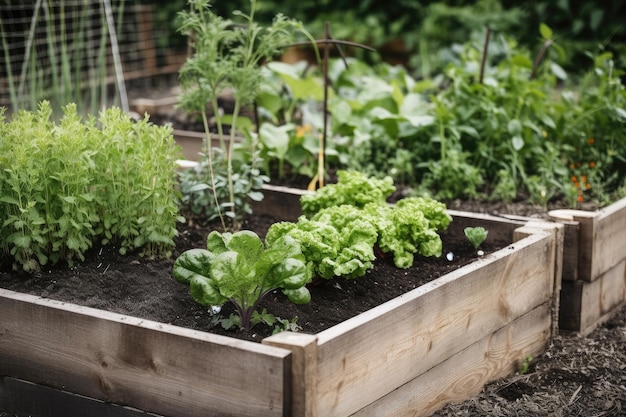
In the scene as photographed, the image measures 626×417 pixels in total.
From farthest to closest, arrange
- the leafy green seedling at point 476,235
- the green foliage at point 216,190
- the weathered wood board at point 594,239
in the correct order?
1. the green foliage at point 216,190
2. the weathered wood board at point 594,239
3. the leafy green seedling at point 476,235

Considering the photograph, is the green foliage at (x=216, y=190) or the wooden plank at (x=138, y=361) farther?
the green foliage at (x=216, y=190)

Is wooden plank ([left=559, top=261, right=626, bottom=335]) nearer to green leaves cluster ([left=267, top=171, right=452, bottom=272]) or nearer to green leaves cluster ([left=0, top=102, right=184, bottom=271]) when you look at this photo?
green leaves cluster ([left=267, top=171, right=452, bottom=272])

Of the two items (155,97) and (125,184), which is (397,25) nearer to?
(155,97)

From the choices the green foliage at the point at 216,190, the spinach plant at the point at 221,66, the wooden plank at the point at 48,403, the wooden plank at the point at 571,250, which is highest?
the spinach plant at the point at 221,66

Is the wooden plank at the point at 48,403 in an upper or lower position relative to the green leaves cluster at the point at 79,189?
lower

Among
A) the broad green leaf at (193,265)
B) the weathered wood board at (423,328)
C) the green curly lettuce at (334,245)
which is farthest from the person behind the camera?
the green curly lettuce at (334,245)

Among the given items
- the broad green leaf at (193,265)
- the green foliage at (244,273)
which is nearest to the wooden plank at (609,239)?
the green foliage at (244,273)

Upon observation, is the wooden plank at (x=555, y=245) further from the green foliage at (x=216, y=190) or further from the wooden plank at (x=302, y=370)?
the wooden plank at (x=302, y=370)

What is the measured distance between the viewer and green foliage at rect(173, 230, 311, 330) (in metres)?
2.52

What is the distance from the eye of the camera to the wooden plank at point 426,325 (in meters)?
2.36

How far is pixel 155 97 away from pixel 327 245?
5223mm

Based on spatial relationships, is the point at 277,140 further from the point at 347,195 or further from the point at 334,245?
the point at 334,245

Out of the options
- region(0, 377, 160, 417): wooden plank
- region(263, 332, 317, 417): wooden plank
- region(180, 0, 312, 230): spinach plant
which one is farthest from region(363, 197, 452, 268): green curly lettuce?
region(0, 377, 160, 417): wooden plank

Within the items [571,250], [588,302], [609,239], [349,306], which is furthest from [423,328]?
[609,239]
